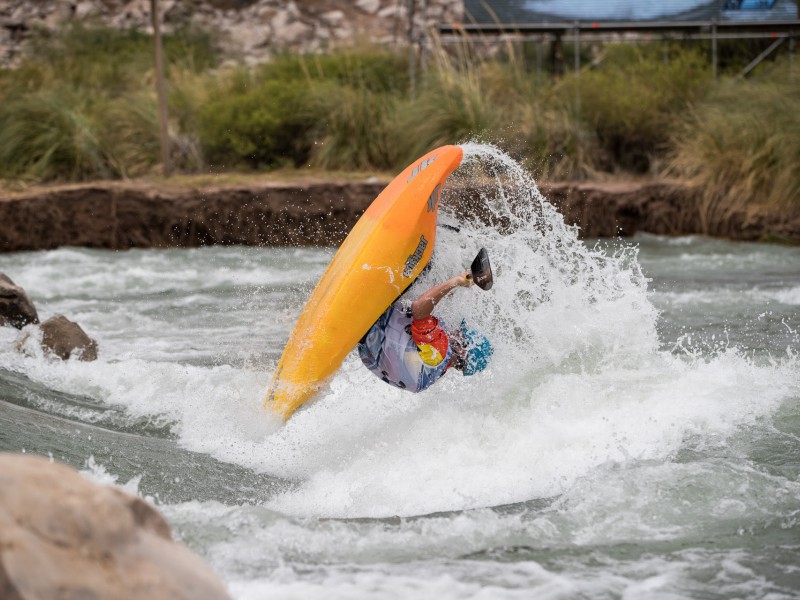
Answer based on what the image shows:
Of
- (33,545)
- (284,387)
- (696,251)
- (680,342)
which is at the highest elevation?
(33,545)

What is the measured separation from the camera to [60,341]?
6.76 meters

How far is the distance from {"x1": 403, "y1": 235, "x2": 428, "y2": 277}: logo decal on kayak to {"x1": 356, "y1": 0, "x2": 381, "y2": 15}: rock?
15.7 metres

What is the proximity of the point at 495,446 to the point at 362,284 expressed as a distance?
1.02 m

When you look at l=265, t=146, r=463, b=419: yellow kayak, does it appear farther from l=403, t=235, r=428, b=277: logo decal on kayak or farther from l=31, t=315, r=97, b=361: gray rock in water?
l=31, t=315, r=97, b=361: gray rock in water

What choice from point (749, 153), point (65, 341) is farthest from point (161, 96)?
point (749, 153)

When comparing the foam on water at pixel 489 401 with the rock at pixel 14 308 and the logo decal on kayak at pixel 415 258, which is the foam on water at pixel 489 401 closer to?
the logo decal on kayak at pixel 415 258

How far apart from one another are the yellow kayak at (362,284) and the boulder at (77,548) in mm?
2569

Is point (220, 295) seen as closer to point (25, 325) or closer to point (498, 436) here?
point (25, 325)

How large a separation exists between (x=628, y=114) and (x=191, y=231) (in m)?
5.23

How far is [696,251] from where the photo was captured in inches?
427

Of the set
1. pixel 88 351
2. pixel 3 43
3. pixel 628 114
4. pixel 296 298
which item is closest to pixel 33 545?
pixel 88 351

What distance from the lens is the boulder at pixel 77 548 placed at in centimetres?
260

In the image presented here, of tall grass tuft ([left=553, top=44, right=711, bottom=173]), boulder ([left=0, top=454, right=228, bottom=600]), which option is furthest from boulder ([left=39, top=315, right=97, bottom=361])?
tall grass tuft ([left=553, top=44, right=711, bottom=173])

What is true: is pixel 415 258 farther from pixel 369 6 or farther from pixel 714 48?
pixel 369 6
